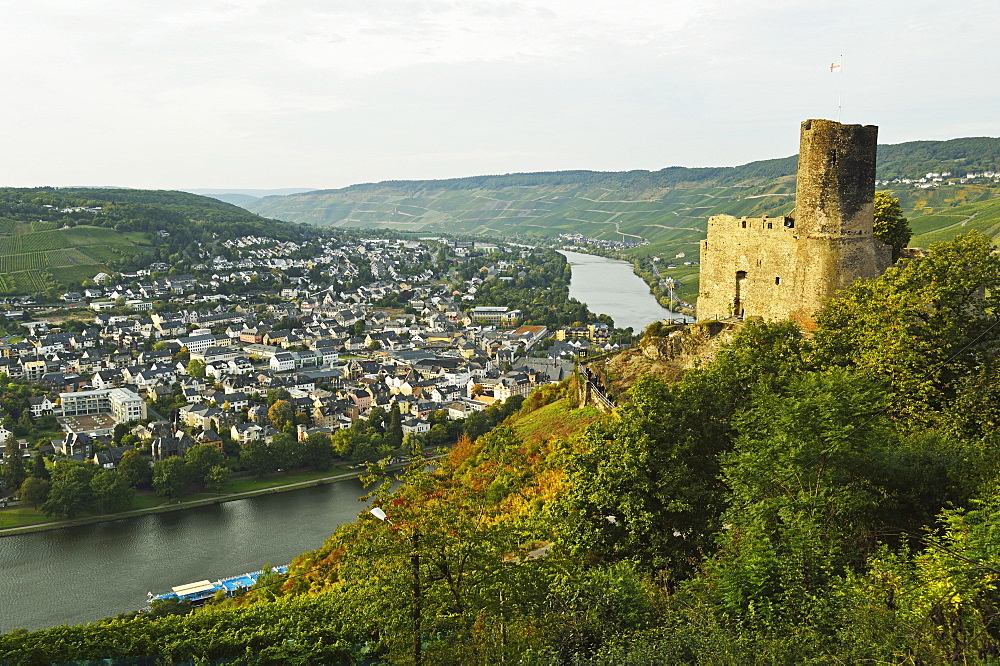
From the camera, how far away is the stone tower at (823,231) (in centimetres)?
1165

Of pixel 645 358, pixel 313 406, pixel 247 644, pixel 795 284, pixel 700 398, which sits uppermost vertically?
pixel 795 284

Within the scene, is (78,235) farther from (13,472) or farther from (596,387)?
(596,387)

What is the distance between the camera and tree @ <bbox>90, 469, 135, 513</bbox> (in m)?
29.2

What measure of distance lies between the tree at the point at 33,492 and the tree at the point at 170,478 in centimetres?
379

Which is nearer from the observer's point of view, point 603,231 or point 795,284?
point 795,284

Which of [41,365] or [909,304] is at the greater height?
[909,304]

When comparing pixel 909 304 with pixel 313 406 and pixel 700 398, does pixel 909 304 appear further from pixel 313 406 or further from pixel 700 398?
pixel 313 406

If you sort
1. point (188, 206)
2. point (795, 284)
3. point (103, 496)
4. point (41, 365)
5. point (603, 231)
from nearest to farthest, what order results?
1. point (795, 284)
2. point (103, 496)
3. point (41, 365)
4. point (188, 206)
5. point (603, 231)

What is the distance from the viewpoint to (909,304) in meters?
10.2

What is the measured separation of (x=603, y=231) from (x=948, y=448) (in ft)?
507

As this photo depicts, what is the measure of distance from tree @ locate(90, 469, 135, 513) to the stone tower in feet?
84.5

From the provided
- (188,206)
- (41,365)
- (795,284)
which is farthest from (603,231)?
(795,284)

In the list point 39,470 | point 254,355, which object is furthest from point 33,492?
point 254,355

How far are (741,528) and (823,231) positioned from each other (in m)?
5.99
